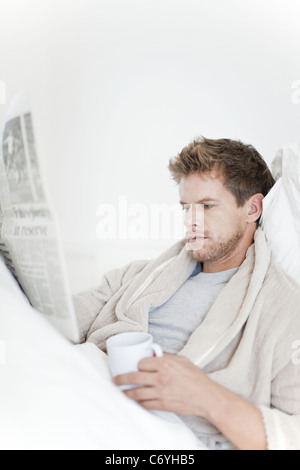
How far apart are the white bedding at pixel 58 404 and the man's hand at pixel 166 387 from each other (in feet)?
0.08

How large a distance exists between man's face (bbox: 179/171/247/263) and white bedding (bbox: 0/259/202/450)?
548 mm

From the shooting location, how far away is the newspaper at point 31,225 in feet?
2.10

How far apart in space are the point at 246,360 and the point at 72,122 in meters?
2.01

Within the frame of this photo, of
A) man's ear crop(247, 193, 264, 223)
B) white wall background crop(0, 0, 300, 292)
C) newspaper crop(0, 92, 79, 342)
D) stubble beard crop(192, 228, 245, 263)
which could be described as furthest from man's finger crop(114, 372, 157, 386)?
white wall background crop(0, 0, 300, 292)

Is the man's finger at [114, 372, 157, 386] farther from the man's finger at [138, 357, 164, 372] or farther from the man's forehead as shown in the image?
the man's forehead

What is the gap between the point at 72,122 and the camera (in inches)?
98.5

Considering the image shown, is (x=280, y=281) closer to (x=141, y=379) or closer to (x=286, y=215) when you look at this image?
(x=286, y=215)

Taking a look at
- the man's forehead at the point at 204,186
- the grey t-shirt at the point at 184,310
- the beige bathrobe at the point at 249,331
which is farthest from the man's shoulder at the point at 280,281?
the man's forehead at the point at 204,186

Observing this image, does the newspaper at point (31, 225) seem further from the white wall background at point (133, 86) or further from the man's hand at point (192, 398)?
the white wall background at point (133, 86)

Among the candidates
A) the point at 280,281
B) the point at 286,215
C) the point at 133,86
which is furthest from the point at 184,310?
the point at 133,86

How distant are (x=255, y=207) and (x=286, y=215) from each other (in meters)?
0.11

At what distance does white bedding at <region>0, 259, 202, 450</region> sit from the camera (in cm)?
54

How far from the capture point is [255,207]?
1176mm
